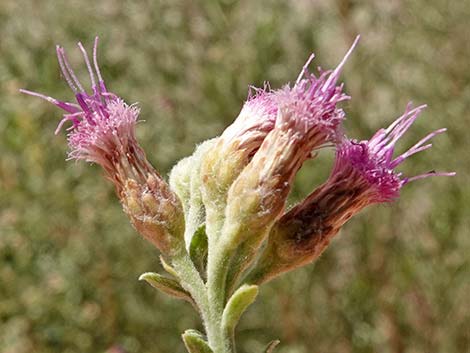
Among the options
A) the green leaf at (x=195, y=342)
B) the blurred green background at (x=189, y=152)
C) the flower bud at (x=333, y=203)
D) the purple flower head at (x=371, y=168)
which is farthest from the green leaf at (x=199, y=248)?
the blurred green background at (x=189, y=152)

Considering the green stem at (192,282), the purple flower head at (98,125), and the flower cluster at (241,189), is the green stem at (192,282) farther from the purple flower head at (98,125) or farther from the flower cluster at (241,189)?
the purple flower head at (98,125)

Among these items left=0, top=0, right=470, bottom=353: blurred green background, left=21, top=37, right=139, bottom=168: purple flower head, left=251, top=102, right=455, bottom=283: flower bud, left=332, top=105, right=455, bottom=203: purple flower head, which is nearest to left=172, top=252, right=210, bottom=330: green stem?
left=251, top=102, right=455, bottom=283: flower bud

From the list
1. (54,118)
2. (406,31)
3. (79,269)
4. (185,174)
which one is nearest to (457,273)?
(406,31)

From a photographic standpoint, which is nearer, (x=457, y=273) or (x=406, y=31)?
(x=457, y=273)

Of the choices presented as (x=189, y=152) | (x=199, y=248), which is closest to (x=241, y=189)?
(x=199, y=248)

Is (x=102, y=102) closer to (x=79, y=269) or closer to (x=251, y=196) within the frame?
(x=251, y=196)

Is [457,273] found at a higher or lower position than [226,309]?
lower

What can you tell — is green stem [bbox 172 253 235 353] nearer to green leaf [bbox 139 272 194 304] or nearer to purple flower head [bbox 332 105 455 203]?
green leaf [bbox 139 272 194 304]
